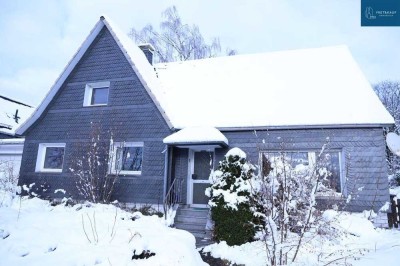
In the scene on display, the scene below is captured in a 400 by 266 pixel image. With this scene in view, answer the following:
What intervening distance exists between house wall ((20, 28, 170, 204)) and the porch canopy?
96cm

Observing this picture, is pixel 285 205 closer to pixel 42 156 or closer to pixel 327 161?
pixel 327 161

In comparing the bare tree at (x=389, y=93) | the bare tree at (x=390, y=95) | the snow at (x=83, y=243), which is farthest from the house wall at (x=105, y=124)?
the bare tree at (x=389, y=93)

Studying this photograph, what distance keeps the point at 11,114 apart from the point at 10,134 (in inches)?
116

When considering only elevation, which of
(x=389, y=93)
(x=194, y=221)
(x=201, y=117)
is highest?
(x=389, y=93)

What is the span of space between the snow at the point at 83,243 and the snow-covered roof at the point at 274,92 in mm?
6135

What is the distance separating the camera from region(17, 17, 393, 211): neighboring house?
9406mm

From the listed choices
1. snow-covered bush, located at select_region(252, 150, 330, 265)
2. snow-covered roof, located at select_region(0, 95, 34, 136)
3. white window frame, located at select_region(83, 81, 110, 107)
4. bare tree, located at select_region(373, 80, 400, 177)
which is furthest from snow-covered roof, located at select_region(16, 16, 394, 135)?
bare tree, located at select_region(373, 80, 400, 177)

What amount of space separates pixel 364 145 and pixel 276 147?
2.68 m

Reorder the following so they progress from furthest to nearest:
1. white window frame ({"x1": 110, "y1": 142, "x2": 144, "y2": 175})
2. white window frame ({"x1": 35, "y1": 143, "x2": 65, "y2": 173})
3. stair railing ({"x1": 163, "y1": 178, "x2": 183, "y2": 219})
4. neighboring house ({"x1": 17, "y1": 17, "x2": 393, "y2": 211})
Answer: white window frame ({"x1": 35, "y1": 143, "x2": 65, "y2": 173}) → white window frame ({"x1": 110, "y1": 142, "x2": 144, "y2": 175}) → stair railing ({"x1": 163, "y1": 178, "x2": 183, "y2": 219}) → neighboring house ({"x1": 17, "y1": 17, "x2": 393, "y2": 211})

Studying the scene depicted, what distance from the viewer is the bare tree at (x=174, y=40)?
23.4 metres

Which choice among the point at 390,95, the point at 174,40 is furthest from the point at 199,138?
the point at 390,95

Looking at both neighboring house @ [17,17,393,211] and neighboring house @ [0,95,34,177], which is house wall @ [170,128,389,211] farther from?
neighboring house @ [0,95,34,177]

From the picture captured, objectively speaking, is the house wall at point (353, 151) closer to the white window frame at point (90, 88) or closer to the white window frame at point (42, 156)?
the white window frame at point (90, 88)

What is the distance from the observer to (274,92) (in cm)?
1136
